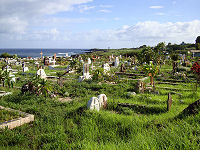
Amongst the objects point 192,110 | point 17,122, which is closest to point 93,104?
point 17,122

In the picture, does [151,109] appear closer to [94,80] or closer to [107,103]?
[107,103]

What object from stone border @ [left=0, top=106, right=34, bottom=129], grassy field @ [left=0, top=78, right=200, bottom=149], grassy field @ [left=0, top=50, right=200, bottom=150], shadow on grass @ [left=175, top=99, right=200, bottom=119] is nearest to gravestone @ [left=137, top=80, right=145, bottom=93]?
grassy field @ [left=0, top=50, right=200, bottom=150]

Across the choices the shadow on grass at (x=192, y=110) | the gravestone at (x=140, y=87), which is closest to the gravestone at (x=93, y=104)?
the shadow on grass at (x=192, y=110)

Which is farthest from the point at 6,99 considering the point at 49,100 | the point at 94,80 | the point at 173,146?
the point at 173,146

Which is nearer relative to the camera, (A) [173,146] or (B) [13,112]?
(A) [173,146]

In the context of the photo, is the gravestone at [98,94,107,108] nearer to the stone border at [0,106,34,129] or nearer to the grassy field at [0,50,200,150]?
A: the grassy field at [0,50,200,150]

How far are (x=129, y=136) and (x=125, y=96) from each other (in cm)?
497

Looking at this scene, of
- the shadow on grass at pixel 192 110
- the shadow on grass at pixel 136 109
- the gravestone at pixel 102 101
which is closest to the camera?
the shadow on grass at pixel 192 110

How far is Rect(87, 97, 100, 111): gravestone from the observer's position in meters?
6.74

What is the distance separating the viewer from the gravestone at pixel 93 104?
674cm

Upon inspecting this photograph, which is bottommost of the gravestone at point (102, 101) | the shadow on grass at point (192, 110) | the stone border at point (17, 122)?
the stone border at point (17, 122)

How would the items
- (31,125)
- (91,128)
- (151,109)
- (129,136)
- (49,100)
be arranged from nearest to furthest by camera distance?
(129,136), (91,128), (31,125), (151,109), (49,100)

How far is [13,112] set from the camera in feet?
21.9

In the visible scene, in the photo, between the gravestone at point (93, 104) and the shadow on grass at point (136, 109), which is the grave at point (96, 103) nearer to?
the gravestone at point (93, 104)
